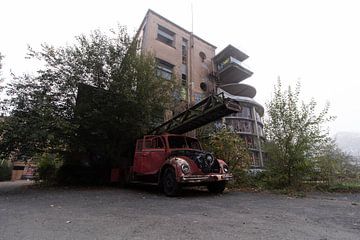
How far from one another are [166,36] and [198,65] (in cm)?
476

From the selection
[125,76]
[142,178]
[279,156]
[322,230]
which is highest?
[125,76]

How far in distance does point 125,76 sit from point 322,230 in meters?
10.0

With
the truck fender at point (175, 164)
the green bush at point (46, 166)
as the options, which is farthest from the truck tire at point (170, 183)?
the green bush at point (46, 166)

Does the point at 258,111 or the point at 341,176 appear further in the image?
the point at 258,111

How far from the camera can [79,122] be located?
1041cm

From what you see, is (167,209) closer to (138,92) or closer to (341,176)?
(138,92)

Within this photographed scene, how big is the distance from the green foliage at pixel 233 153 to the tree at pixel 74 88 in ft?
12.5

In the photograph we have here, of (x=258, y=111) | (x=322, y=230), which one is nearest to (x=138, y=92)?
(x=322, y=230)

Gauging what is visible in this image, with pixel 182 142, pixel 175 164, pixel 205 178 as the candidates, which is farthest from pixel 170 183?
pixel 182 142

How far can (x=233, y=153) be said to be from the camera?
414 inches

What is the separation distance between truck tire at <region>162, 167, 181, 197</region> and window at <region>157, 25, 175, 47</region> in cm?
1795

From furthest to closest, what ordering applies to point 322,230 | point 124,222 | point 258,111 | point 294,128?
point 258,111
point 294,128
point 124,222
point 322,230

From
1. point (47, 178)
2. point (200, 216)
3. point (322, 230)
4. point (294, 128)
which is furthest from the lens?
point (47, 178)

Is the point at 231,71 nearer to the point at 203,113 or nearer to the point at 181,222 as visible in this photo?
the point at 203,113
